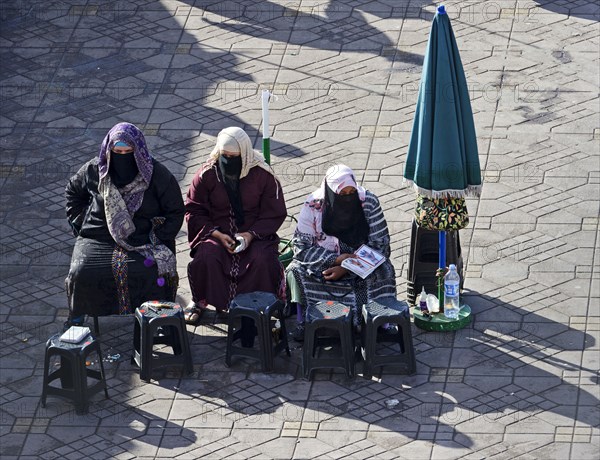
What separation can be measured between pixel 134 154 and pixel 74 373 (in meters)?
1.86

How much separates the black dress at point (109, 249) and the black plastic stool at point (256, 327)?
0.76 m

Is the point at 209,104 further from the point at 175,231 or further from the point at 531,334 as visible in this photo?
the point at 531,334

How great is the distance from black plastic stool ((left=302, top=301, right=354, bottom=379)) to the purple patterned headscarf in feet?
5.45

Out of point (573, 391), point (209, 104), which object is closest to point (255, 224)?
point (573, 391)

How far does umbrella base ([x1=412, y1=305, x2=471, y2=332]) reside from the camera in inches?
521

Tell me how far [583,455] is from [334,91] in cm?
645

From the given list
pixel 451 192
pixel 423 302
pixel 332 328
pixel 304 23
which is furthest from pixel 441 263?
pixel 304 23

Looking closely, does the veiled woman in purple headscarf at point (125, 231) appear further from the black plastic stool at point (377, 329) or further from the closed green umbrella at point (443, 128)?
the closed green umbrella at point (443, 128)

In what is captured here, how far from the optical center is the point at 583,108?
16.7 meters

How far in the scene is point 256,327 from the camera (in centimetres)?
1278

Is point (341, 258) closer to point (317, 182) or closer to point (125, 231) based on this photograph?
point (125, 231)

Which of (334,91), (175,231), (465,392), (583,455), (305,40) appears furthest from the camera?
(305,40)

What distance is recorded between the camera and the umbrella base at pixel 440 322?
13.2 meters

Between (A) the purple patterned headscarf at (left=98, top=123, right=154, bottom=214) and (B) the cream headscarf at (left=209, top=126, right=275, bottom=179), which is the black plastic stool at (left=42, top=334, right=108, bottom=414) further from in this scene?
(B) the cream headscarf at (left=209, top=126, right=275, bottom=179)
